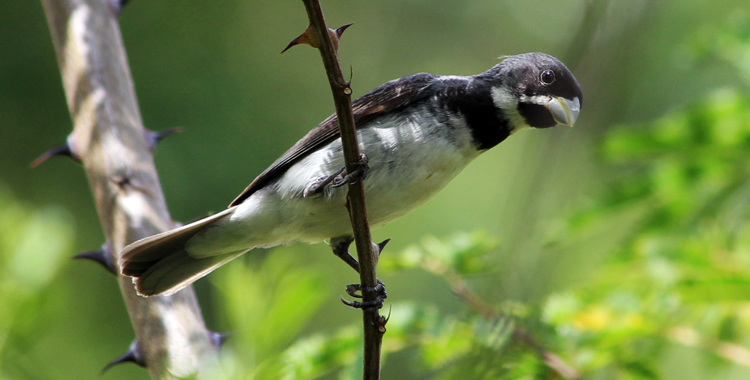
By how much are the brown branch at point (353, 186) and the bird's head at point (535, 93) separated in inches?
51.0

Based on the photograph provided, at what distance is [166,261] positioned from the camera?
9.19 feet

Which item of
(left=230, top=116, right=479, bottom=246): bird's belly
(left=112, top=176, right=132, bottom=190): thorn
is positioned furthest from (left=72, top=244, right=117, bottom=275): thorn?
(left=230, top=116, right=479, bottom=246): bird's belly

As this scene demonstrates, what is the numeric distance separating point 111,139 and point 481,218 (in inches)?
248

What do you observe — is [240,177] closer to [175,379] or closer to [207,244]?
[207,244]

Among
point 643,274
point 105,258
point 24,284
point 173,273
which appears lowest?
point 643,274

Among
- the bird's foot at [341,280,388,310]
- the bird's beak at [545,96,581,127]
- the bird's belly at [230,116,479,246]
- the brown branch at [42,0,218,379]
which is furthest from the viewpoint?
the bird's beak at [545,96,581,127]

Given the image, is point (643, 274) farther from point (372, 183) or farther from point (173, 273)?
point (173, 273)

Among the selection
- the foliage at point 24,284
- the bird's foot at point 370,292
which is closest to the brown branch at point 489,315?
the bird's foot at point 370,292

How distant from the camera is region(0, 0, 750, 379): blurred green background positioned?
0.89 m

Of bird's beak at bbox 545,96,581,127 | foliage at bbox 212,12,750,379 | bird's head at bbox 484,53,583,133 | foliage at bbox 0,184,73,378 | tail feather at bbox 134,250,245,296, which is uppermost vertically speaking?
bird's head at bbox 484,53,583,133

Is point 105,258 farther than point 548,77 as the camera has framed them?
No

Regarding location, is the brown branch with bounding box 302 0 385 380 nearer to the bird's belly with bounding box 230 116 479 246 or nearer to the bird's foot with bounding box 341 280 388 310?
the bird's foot with bounding box 341 280 388 310

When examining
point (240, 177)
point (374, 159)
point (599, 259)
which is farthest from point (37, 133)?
point (599, 259)

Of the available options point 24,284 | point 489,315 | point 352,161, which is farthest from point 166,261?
point 24,284
